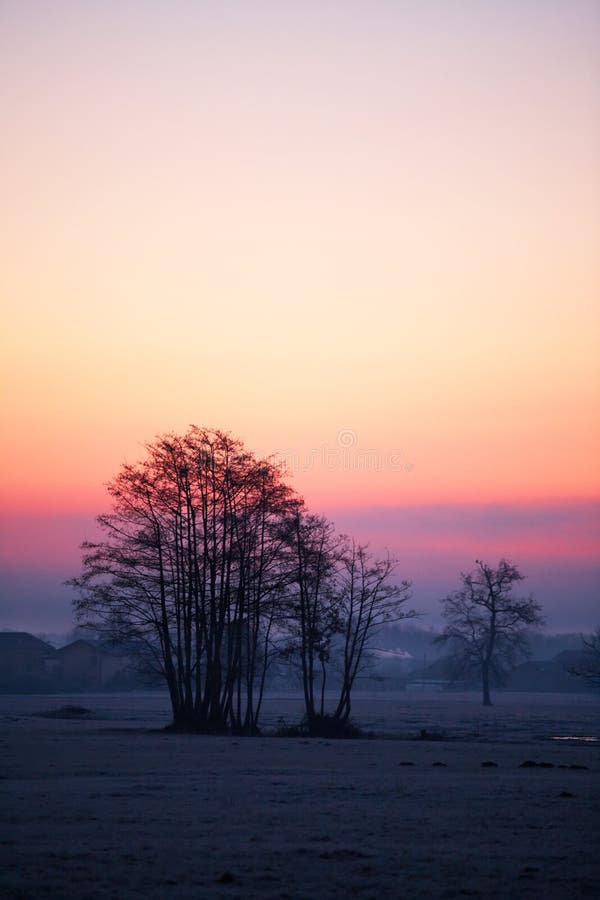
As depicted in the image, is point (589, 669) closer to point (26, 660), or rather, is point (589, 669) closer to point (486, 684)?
point (486, 684)

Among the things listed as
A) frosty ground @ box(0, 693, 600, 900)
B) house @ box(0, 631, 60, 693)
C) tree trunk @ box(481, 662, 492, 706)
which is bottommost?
frosty ground @ box(0, 693, 600, 900)

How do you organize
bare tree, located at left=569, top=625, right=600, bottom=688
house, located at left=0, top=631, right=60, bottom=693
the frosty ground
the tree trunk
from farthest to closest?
house, located at left=0, top=631, right=60, bottom=693, the tree trunk, bare tree, located at left=569, top=625, right=600, bottom=688, the frosty ground

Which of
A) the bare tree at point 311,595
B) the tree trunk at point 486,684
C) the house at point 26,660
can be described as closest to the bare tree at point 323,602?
the bare tree at point 311,595

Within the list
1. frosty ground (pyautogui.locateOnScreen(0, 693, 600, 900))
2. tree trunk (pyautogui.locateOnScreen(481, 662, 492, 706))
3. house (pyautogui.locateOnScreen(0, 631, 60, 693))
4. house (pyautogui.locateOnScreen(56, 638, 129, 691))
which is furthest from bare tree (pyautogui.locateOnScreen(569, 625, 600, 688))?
house (pyautogui.locateOnScreen(0, 631, 60, 693))

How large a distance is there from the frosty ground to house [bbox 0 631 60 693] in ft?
334

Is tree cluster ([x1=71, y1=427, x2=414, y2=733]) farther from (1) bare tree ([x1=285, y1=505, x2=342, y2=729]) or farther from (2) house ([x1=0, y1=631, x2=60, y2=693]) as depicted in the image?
(2) house ([x1=0, y1=631, x2=60, y2=693])

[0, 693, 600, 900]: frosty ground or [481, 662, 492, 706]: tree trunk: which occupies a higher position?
[481, 662, 492, 706]: tree trunk

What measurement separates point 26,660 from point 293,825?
12268 centimetres

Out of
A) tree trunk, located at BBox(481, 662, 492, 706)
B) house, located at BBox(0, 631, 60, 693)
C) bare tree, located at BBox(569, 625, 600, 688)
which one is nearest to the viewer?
bare tree, located at BBox(569, 625, 600, 688)

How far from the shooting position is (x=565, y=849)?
48.6 feet

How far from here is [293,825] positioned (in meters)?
16.8

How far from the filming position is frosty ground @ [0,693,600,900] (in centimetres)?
1265

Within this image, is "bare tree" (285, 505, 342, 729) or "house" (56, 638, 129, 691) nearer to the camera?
"bare tree" (285, 505, 342, 729)

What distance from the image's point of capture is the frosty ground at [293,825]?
12.6 m
